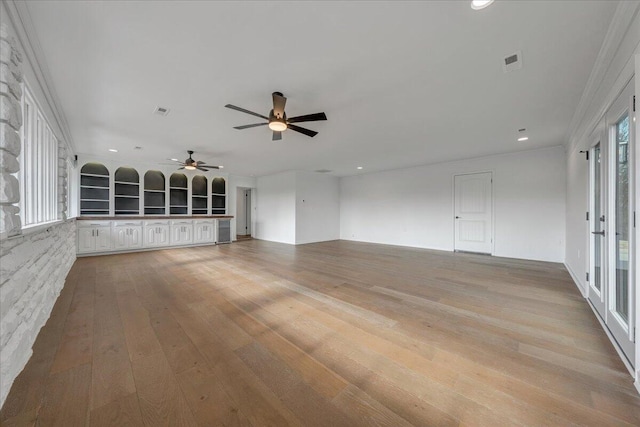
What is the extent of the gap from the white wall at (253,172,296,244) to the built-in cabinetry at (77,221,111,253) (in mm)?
4571

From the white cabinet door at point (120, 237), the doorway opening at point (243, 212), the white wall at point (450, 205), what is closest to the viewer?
the white wall at point (450, 205)

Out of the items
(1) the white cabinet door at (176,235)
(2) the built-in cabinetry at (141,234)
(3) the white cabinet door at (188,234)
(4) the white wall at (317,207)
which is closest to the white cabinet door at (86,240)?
(2) the built-in cabinetry at (141,234)

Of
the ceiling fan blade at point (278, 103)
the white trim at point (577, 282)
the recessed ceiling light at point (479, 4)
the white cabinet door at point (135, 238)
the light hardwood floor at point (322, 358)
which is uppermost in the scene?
the recessed ceiling light at point (479, 4)

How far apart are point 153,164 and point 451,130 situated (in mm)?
8015

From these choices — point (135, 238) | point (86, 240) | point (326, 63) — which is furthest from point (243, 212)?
point (326, 63)

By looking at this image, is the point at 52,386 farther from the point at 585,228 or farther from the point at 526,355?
the point at 585,228

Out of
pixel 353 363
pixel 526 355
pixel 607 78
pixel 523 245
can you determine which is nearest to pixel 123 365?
pixel 353 363

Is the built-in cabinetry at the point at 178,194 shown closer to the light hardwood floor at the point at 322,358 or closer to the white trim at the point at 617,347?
the light hardwood floor at the point at 322,358

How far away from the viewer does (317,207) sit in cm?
892

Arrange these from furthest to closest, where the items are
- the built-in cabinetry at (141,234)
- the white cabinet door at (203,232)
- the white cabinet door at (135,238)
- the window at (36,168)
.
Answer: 1. the white cabinet door at (203,232)
2. the white cabinet door at (135,238)
3. the built-in cabinetry at (141,234)
4. the window at (36,168)

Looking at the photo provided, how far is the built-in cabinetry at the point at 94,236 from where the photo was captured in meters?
5.86

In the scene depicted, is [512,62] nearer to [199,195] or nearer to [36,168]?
[36,168]

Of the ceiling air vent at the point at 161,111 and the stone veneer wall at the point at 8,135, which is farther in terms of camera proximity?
the ceiling air vent at the point at 161,111

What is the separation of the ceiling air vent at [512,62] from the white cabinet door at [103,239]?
8.46 meters
